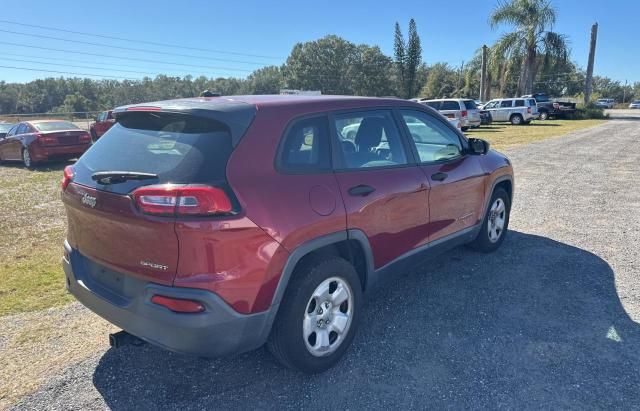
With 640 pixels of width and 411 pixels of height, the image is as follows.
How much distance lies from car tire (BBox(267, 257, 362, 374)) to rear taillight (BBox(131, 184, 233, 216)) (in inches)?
27.8

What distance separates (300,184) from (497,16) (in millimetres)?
35943

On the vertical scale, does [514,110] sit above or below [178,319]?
above

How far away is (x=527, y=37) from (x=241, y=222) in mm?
36005

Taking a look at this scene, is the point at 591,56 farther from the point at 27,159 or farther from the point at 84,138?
the point at 27,159

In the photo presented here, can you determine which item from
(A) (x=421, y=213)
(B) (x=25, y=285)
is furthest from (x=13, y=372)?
(A) (x=421, y=213)

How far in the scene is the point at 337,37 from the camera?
276 feet

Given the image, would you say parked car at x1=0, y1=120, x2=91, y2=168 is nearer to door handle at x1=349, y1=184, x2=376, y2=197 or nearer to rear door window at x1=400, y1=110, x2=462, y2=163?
rear door window at x1=400, y1=110, x2=462, y2=163

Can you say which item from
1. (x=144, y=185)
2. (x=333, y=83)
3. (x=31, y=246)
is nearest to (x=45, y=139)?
(x=31, y=246)

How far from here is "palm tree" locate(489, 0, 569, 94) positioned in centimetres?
3166

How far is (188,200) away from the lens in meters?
2.19

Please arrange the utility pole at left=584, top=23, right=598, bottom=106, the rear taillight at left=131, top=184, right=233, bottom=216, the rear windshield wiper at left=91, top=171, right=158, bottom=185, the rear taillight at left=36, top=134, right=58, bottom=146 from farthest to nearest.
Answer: the utility pole at left=584, top=23, right=598, bottom=106, the rear taillight at left=36, top=134, right=58, bottom=146, the rear windshield wiper at left=91, top=171, right=158, bottom=185, the rear taillight at left=131, top=184, right=233, bottom=216

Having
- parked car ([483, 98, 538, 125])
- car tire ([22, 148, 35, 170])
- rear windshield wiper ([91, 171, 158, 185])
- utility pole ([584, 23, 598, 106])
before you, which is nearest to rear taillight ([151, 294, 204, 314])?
rear windshield wiper ([91, 171, 158, 185])

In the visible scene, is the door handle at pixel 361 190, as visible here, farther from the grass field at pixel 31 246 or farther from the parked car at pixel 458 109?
the parked car at pixel 458 109

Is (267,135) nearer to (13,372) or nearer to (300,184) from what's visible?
(300,184)
